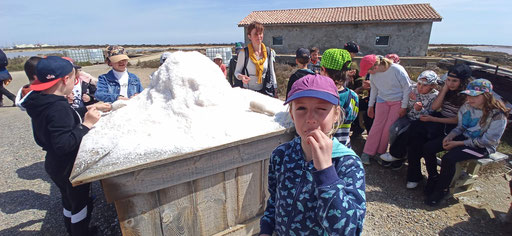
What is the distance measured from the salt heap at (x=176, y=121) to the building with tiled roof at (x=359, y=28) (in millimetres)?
18865

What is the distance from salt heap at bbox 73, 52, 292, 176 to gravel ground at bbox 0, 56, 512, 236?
1.49 metres

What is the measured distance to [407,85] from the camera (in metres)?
3.67

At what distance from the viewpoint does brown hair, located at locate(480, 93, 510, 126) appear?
2883 millimetres

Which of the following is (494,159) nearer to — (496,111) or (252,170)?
(496,111)

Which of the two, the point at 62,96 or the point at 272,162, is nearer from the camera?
the point at 272,162

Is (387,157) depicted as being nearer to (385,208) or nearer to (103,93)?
(385,208)

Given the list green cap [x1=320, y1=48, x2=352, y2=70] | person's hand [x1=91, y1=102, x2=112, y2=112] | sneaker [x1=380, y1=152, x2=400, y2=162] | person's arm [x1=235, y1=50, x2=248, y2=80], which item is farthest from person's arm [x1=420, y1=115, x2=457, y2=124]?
person's hand [x1=91, y1=102, x2=112, y2=112]

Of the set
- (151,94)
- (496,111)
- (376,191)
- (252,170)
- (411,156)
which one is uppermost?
(151,94)

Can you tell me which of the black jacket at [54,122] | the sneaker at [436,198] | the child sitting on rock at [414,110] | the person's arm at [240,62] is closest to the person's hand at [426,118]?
the child sitting on rock at [414,110]

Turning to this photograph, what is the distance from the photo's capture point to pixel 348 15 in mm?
19953

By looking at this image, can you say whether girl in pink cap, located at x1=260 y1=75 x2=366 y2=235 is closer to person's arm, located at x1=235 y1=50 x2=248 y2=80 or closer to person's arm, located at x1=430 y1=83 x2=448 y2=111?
person's arm, located at x1=235 y1=50 x2=248 y2=80

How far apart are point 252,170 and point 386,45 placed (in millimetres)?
20024

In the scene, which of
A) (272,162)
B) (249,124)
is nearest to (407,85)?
(249,124)

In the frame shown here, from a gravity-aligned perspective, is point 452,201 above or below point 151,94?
below
